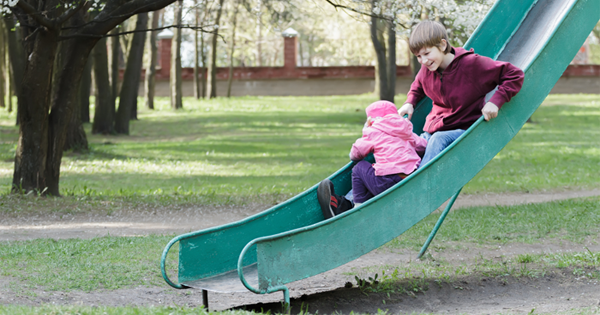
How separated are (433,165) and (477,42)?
238 cm

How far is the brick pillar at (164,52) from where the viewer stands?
39.6 m

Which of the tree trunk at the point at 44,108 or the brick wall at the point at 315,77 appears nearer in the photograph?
the tree trunk at the point at 44,108

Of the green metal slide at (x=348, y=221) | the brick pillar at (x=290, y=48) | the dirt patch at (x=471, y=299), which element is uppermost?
the brick pillar at (x=290, y=48)

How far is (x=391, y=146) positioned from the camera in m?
5.18

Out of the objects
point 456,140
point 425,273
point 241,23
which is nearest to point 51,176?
point 425,273

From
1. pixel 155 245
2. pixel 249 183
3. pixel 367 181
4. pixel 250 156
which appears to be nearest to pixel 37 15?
pixel 155 245

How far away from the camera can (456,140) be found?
15.9ft

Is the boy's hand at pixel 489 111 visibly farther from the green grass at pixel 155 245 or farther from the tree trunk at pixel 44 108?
the tree trunk at pixel 44 108

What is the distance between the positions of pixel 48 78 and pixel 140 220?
8.66 feet

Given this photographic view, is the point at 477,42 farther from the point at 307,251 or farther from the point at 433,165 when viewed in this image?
the point at 307,251

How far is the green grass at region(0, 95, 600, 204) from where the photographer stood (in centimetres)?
1170

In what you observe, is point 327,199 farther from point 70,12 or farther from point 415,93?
point 70,12

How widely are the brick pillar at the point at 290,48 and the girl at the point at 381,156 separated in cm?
3578

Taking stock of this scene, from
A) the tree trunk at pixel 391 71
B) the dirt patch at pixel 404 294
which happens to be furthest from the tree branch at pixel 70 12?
the tree trunk at pixel 391 71
